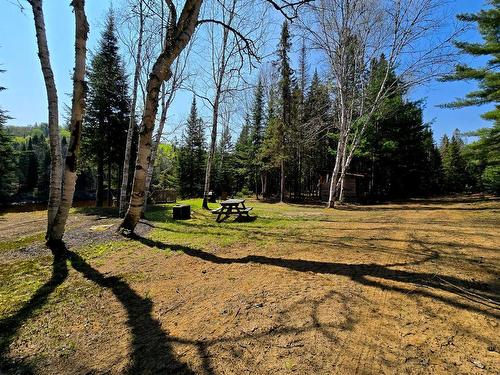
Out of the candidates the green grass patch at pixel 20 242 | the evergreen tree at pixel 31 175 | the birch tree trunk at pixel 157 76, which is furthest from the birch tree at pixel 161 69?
the evergreen tree at pixel 31 175

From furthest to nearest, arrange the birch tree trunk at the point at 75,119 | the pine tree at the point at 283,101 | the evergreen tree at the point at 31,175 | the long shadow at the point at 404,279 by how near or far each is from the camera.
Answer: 1. the evergreen tree at the point at 31,175
2. the pine tree at the point at 283,101
3. the birch tree trunk at the point at 75,119
4. the long shadow at the point at 404,279

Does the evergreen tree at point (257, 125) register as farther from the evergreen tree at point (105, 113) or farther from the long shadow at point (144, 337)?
the long shadow at point (144, 337)

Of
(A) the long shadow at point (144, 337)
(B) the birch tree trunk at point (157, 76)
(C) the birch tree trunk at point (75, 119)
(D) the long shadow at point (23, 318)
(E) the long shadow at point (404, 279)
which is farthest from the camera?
(B) the birch tree trunk at point (157, 76)

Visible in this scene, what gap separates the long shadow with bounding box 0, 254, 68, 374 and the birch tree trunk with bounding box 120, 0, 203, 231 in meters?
2.46

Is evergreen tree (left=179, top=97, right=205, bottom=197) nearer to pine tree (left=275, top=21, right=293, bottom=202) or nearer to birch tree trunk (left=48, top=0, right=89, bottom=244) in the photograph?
pine tree (left=275, top=21, right=293, bottom=202)

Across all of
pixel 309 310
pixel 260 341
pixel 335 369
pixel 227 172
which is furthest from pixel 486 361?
pixel 227 172

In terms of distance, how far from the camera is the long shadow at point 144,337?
2.47m

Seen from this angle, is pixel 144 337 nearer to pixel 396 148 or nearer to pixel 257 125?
pixel 396 148

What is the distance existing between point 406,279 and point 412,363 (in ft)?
6.49

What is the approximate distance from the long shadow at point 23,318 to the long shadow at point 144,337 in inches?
22.0

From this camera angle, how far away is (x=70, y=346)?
9.50 feet

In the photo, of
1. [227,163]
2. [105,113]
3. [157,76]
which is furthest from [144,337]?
[227,163]

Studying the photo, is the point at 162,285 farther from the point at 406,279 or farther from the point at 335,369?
the point at 406,279

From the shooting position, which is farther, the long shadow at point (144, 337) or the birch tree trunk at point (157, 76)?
the birch tree trunk at point (157, 76)
